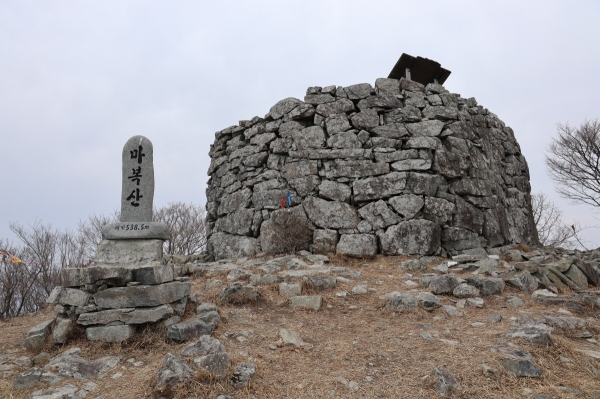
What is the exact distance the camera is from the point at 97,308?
475 centimetres

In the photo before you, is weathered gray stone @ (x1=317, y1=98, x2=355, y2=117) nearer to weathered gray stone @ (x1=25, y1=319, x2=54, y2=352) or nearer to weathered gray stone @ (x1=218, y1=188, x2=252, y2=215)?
weathered gray stone @ (x1=218, y1=188, x2=252, y2=215)

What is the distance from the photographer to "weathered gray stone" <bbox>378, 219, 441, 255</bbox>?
814cm

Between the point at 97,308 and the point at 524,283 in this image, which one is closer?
the point at 97,308

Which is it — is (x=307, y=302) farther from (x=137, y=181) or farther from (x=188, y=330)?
(x=137, y=181)

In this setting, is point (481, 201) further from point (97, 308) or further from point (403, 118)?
point (97, 308)

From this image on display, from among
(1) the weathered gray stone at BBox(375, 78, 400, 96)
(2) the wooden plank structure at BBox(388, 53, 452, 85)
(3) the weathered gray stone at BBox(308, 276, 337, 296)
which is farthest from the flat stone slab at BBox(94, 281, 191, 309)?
(2) the wooden plank structure at BBox(388, 53, 452, 85)

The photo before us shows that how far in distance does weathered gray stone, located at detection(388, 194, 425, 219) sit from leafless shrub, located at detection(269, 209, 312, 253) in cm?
201

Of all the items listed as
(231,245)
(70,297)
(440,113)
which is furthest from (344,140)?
(70,297)

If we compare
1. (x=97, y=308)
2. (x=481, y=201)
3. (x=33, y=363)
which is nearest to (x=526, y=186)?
(x=481, y=201)

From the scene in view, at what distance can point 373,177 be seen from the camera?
869 cm

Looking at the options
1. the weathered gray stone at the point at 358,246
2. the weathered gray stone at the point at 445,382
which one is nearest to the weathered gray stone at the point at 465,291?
the weathered gray stone at the point at 358,246

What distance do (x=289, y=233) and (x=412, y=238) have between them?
267 cm

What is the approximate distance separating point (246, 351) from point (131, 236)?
2.25 m

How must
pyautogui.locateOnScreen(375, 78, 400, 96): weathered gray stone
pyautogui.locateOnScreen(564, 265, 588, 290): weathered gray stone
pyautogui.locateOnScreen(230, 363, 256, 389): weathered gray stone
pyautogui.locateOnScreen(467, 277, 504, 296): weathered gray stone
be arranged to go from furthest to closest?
pyautogui.locateOnScreen(375, 78, 400, 96): weathered gray stone
pyautogui.locateOnScreen(564, 265, 588, 290): weathered gray stone
pyautogui.locateOnScreen(467, 277, 504, 296): weathered gray stone
pyautogui.locateOnScreen(230, 363, 256, 389): weathered gray stone
